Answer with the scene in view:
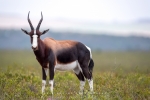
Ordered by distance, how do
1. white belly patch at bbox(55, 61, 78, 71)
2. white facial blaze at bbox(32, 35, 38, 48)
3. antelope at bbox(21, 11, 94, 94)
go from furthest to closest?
white belly patch at bbox(55, 61, 78, 71), antelope at bbox(21, 11, 94, 94), white facial blaze at bbox(32, 35, 38, 48)

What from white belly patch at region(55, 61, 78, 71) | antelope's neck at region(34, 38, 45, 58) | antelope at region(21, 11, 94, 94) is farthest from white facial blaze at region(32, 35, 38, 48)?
white belly patch at region(55, 61, 78, 71)

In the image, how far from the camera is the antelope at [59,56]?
12.2m

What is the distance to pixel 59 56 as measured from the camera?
41.8ft

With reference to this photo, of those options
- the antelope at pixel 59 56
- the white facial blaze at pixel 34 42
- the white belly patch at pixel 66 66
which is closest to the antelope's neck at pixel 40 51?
the antelope at pixel 59 56

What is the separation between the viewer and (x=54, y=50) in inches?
496

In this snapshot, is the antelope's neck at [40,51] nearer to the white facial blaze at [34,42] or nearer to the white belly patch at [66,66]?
the white facial blaze at [34,42]

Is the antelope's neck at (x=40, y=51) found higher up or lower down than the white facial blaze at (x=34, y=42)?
lower down

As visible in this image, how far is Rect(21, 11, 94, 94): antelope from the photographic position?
40.1ft

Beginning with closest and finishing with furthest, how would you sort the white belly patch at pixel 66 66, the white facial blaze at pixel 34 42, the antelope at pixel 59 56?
the white facial blaze at pixel 34 42, the antelope at pixel 59 56, the white belly patch at pixel 66 66

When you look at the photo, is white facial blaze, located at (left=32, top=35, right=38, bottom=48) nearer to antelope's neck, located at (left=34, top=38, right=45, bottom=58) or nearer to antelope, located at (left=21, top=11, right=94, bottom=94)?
antelope, located at (left=21, top=11, right=94, bottom=94)

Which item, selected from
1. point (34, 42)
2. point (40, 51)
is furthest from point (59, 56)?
point (34, 42)

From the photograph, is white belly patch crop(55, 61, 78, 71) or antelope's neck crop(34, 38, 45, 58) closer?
antelope's neck crop(34, 38, 45, 58)

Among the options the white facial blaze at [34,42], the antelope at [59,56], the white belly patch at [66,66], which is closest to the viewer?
the white facial blaze at [34,42]

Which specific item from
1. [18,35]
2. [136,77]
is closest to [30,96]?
[136,77]
